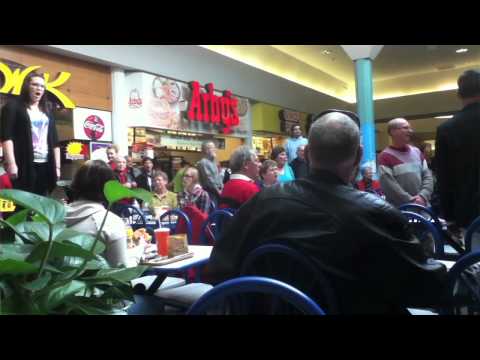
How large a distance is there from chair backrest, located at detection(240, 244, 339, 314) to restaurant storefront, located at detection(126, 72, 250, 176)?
5.32 meters

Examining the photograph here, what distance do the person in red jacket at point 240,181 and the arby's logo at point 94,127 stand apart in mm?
3115

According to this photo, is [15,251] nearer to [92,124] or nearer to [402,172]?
[402,172]

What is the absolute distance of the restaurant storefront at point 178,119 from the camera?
252 inches

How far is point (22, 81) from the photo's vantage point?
4852 millimetres

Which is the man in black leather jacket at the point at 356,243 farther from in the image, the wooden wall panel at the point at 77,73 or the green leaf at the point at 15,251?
the wooden wall panel at the point at 77,73

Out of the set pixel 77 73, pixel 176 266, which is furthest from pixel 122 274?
pixel 77 73

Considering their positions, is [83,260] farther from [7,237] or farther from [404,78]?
[404,78]

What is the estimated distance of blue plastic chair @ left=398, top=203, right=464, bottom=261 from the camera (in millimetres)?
2368

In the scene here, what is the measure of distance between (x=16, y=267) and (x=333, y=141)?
0.94 m

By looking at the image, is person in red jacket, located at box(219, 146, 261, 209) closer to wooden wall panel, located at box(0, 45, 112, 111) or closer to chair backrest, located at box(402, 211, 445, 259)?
chair backrest, located at box(402, 211, 445, 259)

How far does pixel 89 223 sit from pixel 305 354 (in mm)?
1412

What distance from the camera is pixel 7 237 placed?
966 mm

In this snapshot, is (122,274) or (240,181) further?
(240,181)

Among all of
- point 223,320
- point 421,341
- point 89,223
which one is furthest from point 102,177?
point 421,341
